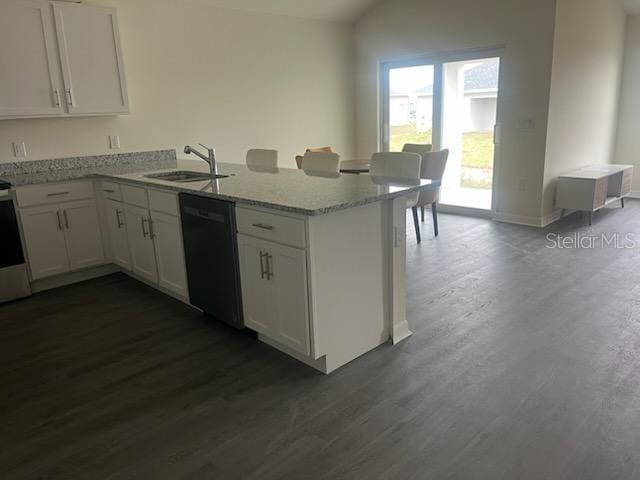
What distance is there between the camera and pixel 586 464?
1.81 m

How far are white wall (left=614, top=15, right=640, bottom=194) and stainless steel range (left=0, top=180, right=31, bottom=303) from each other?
7328 mm

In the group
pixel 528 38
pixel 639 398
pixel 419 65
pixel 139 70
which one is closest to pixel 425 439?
pixel 639 398

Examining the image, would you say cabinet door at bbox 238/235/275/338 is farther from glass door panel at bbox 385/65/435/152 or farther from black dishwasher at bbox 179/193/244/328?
glass door panel at bbox 385/65/435/152

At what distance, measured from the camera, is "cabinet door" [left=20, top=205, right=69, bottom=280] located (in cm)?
372

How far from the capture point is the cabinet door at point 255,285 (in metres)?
2.56

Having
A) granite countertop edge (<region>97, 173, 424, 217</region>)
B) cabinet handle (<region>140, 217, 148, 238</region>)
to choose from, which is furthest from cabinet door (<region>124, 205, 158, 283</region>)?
granite countertop edge (<region>97, 173, 424, 217</region>)

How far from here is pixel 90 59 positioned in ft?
13.1

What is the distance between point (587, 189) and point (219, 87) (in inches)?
167

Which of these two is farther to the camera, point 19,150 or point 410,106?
point 410,106

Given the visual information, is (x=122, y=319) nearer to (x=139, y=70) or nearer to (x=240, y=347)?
(x=240, y=347)

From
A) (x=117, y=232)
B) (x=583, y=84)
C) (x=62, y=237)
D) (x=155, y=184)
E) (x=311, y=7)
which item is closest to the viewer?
(x=155, y=184)

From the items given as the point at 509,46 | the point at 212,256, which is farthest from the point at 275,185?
the point at 509,46

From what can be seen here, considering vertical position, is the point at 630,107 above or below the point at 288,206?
above

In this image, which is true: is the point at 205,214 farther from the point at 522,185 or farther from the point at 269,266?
the point at 522,185
